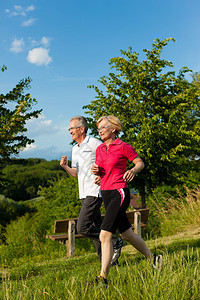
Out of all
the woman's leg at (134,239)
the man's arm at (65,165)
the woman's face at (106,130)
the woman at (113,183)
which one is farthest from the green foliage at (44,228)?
the woman's face at (106,130)

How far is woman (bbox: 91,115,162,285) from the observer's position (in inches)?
143

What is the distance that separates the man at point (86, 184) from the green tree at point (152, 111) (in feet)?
33.2

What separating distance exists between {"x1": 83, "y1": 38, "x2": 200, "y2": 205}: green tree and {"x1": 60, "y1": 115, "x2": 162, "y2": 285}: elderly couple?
401 inches

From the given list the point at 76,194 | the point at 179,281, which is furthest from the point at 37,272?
the point at 76,194

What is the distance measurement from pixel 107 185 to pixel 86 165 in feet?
2.86

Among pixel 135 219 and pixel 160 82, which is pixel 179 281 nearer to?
pixel 135 219

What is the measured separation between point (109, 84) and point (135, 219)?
1072 cm

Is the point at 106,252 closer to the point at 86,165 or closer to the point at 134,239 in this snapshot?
the point at 134,239

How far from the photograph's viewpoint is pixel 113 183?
3721 millimetres

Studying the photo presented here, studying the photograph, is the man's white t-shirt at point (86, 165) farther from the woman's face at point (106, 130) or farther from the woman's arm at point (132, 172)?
the woman's arm at point (132, 172)

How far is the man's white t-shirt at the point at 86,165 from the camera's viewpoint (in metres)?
4.46

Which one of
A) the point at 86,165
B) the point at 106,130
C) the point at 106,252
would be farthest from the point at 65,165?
the point at 106,252

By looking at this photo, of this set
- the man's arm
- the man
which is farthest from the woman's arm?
the man's arm

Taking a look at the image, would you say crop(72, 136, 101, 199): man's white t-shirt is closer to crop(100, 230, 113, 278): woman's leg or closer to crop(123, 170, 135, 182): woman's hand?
crop(100, 230, 113, 278): woman's leg
